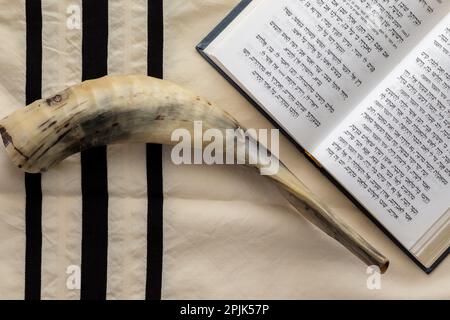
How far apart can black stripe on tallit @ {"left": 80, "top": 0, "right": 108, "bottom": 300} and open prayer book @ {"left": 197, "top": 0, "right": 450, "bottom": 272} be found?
112mm

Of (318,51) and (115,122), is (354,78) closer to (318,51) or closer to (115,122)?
(318,51)

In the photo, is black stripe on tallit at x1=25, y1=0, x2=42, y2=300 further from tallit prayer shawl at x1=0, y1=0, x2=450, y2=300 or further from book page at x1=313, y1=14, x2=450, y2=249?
book page at x1=313, y1=14, x2=450, y2=249

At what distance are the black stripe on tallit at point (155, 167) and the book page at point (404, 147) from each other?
0.60ft

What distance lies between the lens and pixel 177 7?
70 centimetres

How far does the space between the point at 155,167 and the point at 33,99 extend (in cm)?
15

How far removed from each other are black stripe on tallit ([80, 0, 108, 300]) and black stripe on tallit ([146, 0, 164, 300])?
0.05 meters

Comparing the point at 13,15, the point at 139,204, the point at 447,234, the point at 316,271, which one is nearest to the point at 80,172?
the point at 139,204

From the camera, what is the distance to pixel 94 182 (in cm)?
69

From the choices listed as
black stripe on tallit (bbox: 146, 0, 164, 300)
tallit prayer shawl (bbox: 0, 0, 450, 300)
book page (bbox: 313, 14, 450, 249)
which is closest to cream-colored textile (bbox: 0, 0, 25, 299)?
tallit prayer shawl (bbox: 0, 0, 450, 300)

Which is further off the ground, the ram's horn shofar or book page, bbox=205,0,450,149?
book page, bbox=205,0,450,149

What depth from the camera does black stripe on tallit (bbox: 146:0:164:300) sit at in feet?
2.28

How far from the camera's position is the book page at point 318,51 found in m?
0.70

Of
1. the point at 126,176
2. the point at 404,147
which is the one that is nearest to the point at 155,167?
the point at 126,176

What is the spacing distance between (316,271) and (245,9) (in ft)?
1.01
